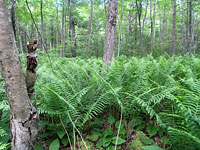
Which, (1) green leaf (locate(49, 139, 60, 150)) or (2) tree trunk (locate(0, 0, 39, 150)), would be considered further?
(1) green leaf (locate(49, 139, 60, 150))

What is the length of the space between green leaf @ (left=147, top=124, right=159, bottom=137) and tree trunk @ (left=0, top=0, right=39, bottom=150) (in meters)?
1.34

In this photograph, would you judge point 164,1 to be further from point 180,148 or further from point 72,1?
point 180,148

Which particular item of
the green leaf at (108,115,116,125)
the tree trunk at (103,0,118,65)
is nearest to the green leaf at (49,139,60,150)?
the green leaf at (108,115,116,125)

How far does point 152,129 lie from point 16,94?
1.61 m

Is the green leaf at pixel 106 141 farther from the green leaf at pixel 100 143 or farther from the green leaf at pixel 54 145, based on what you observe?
the green leaf at pixel 54 145

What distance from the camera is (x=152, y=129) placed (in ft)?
5.44

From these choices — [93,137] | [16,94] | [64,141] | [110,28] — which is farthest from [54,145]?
[110,28]

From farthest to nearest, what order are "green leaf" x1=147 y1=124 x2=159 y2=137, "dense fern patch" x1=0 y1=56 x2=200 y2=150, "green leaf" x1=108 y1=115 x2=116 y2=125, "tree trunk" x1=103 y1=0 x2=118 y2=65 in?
"tree trunk" x1=103 y1=0 x2=118 y2=65 < "green leaf" x1=108 y1=115 x2=116 y2=125 < "green leaf" x1=147 y1=124 x2=159 y2=137 < "dense fern patch" x1=0 y1=56 x2=200 y2=150

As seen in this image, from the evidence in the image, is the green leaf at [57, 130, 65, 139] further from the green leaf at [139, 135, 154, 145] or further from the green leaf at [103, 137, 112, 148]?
the green leaf at [139, 135, 154, 145]

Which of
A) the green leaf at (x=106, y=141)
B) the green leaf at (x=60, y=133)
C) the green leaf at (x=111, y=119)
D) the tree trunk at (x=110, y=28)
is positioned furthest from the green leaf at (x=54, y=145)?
the tree trunk at (x=110, y=28)

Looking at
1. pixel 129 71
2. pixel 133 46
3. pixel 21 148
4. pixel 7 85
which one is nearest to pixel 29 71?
pixel 7 85

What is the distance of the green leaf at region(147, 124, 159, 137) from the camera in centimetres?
160

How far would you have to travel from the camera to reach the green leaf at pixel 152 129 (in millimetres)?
1604

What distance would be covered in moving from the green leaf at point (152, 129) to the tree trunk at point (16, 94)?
134cm
